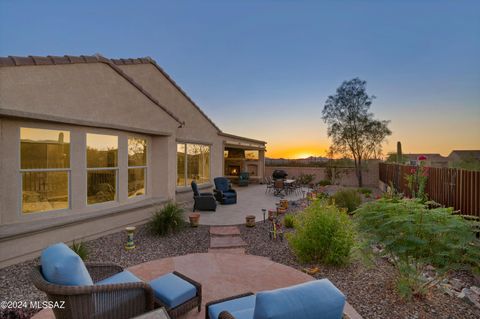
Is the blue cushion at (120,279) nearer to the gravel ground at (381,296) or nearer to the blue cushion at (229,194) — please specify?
the gravel ground at (381,296)

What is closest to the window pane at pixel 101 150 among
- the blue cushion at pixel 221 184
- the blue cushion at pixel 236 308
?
the blue cushion at pixel 221 184

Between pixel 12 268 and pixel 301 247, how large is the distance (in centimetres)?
617

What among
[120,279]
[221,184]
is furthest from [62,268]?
[221,184]

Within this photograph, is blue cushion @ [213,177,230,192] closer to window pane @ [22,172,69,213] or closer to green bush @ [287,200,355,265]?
window pane @ [22,172,69,213]

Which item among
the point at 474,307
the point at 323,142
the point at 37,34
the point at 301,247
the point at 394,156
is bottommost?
the point at 474,307

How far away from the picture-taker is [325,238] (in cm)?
484

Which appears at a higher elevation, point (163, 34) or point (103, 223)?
point (163, 34)

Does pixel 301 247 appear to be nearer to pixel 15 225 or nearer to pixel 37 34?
pixel 15 225

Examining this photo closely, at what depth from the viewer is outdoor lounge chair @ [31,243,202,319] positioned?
230cm

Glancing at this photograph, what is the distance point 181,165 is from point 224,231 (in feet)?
16.8

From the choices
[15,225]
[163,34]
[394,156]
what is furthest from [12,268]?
[394,156]

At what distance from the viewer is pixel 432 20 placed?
9320 millimetres

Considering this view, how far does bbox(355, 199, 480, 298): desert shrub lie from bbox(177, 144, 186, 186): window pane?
9061mm

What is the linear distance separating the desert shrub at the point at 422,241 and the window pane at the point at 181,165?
9061 mm
